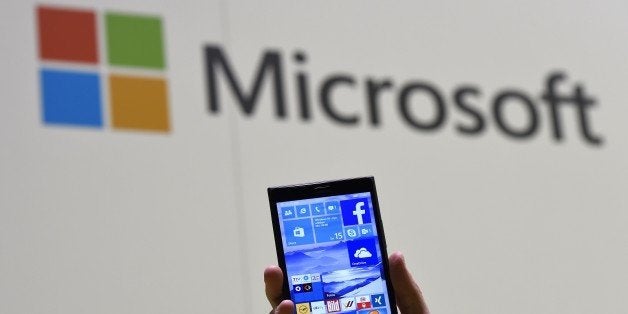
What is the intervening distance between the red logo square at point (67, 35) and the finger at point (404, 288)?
0.83m

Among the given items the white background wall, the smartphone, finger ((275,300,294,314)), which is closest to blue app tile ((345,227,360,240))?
the smartphone

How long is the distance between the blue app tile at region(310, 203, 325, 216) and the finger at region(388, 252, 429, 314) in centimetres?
9

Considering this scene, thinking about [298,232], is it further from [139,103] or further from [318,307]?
[139,103]

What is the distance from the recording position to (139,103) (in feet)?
5.86

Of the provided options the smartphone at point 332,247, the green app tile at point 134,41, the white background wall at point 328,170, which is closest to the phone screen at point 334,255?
the smartphone at point 332,247

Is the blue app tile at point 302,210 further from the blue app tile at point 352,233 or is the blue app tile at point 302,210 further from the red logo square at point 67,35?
the red logo square at point 67,35

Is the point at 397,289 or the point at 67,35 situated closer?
the point at 397,289

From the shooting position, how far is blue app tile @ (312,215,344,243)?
1.12 meters

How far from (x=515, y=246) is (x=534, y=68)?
36 cm

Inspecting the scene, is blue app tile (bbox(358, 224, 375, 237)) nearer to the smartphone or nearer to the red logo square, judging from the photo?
the smartphone

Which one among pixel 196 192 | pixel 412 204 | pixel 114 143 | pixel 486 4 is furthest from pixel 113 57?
pixel 486 4

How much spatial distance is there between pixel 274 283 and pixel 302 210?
88 millimetres

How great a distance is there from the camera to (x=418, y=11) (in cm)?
205

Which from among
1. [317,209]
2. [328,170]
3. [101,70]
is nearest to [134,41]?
[101,70]
